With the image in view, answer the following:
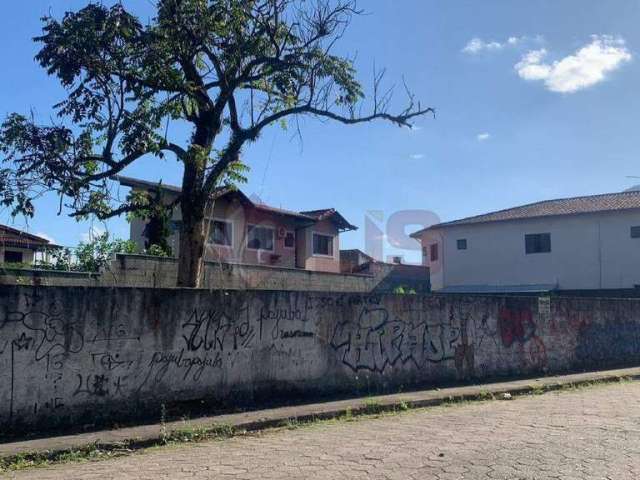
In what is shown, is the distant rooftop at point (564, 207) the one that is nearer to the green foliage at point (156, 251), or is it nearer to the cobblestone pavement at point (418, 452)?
the green foliage at point (156, 251)

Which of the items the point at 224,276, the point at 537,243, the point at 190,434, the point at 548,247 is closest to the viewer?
the point at 190,434

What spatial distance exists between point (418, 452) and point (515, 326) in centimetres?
763

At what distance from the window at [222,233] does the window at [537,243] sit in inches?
668

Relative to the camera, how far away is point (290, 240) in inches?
1145

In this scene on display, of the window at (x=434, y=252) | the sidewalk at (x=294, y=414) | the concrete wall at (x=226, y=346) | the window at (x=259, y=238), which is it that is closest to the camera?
the sidewalk at (x=294, y=414)

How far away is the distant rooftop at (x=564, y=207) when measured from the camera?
31.2 m

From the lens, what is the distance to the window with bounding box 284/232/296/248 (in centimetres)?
2877

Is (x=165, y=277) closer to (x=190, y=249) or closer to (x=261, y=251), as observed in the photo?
(x=190, y=249)

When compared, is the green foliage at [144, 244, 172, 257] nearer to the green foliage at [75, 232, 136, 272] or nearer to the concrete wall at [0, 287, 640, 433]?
the green foliage at [75, 232, 136, 272]

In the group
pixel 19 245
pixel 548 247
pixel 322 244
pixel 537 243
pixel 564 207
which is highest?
pixel 564 207

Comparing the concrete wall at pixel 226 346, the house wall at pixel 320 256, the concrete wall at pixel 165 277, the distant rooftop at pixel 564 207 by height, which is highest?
the distant rooftop at pixel 564 207

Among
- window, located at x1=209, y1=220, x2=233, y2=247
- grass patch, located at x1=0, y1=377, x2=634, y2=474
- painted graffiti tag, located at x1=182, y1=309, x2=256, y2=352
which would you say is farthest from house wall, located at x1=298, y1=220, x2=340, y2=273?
painted graffiti tag, located at x1=182, y1=309, x2=256, y2=352

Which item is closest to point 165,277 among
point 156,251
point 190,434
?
point 156,251

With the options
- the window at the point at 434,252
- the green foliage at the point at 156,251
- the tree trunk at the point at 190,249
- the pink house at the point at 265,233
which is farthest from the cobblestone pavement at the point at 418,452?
the window at the point at 434,252
